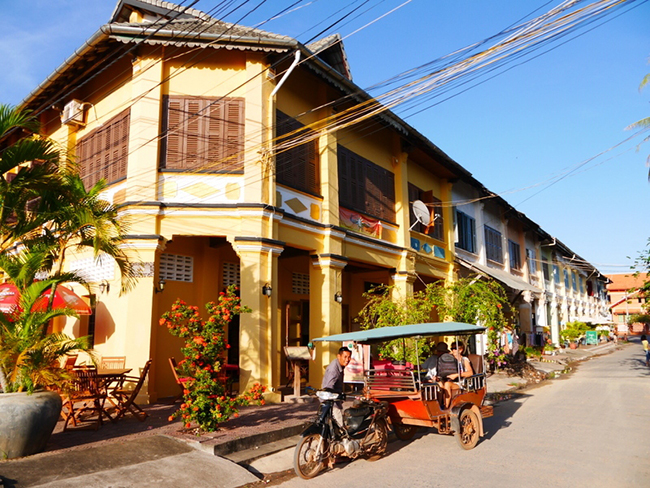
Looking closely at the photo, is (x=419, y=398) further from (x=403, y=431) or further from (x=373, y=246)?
(x=373, y=246)

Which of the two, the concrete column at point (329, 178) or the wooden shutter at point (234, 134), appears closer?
the wooden shutter at point (234, 134)

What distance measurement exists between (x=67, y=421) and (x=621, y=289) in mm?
94277

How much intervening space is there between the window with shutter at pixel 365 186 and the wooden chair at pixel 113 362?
671cm

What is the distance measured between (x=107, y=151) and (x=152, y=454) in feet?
26.5

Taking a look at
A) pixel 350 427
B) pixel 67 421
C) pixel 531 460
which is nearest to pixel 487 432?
pixel 531 460

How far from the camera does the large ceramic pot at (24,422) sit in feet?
20.1

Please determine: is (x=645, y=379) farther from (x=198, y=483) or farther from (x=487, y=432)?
(x=198, y=483)

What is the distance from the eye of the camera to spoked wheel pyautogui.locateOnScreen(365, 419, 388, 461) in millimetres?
7191

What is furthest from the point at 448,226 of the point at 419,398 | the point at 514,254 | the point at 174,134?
the point at 419,398

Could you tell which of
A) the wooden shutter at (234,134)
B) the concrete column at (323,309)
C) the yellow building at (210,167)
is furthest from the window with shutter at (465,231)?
the wooden shutter at (234,134)

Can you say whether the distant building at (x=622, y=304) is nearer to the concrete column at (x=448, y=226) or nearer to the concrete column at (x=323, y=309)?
the concrete column at (x=448, y=226)

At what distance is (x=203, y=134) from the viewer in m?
11.6

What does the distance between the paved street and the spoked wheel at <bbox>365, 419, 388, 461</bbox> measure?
0.49ft

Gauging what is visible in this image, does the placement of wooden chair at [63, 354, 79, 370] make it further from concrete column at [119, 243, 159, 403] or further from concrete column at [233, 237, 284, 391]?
concrete column at [233, 237, 284, 391]
